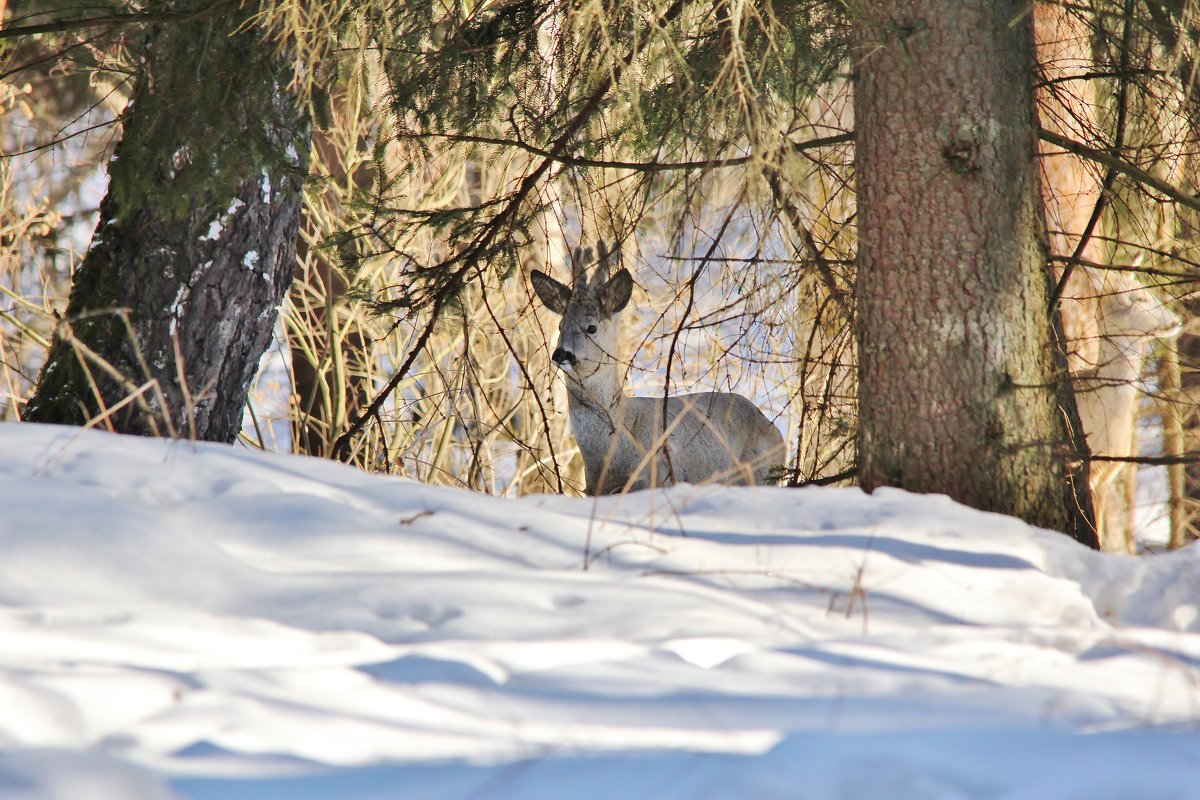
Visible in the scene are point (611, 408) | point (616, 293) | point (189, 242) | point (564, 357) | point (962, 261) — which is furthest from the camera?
point (616, 293)

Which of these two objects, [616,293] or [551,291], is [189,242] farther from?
[616,293]

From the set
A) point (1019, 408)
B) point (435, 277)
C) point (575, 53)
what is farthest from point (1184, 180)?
point (435, 277)

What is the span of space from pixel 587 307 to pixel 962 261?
2.66 m

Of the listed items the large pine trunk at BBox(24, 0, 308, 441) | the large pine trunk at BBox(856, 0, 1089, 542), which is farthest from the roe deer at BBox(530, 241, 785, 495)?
the large pine trunk at BBox(856, 0, 1089, 542)

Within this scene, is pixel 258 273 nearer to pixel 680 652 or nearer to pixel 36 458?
pixel 36 458

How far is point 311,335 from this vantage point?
30.0ft

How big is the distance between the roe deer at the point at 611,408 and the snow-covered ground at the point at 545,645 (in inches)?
98.5

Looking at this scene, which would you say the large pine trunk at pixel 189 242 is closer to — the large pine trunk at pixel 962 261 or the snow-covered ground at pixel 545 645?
the snow-covered ground at pixel 545 645

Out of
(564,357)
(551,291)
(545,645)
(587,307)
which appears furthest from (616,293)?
(545,645)

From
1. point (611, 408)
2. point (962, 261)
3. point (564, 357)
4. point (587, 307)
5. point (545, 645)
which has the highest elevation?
point (587, 307)

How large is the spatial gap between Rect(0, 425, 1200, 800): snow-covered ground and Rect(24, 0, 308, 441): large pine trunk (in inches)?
58.0

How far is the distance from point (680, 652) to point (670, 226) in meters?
2.97

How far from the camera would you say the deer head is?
6.20 m

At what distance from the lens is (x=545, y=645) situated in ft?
7.70
